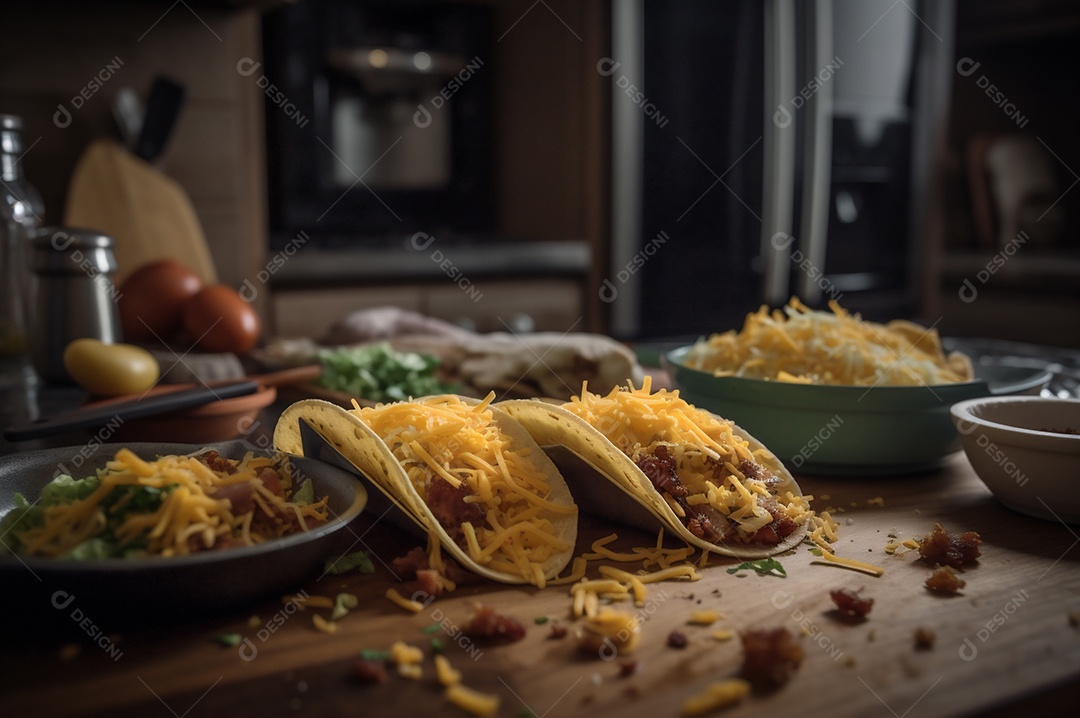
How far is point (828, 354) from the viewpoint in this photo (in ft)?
4.65

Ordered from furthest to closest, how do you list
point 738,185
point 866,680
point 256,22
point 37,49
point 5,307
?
point 738,185 < point 256,22 < point 37,49 < point 5,307 < point 866,680

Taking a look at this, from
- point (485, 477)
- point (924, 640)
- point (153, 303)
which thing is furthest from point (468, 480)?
point (153, 303)

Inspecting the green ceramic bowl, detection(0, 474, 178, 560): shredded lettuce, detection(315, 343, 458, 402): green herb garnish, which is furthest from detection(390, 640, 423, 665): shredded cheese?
detection(315, 343, 458, 402): green herb garnish

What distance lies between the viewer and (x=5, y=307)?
2158mm

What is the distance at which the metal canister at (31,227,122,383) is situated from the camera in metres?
1.85

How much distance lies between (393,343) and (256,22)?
1834mm

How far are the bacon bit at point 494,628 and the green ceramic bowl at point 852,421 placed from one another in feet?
2.21

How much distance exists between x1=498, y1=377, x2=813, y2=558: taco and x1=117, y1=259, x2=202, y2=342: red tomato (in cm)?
143

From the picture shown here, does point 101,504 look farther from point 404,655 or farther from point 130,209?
point 130,209

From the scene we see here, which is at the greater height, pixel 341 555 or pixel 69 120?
pixel 69 120

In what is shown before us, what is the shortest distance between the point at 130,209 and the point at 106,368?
1.63 meters

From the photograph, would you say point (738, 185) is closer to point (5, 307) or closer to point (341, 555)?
point (5, 307)

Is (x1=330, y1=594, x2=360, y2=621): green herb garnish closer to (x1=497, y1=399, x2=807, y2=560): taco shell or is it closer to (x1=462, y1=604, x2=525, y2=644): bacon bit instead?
(x1=462, y1=604, x2=525, y2=644): bacon bit

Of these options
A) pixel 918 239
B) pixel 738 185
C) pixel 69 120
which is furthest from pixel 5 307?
pixel 918 239
